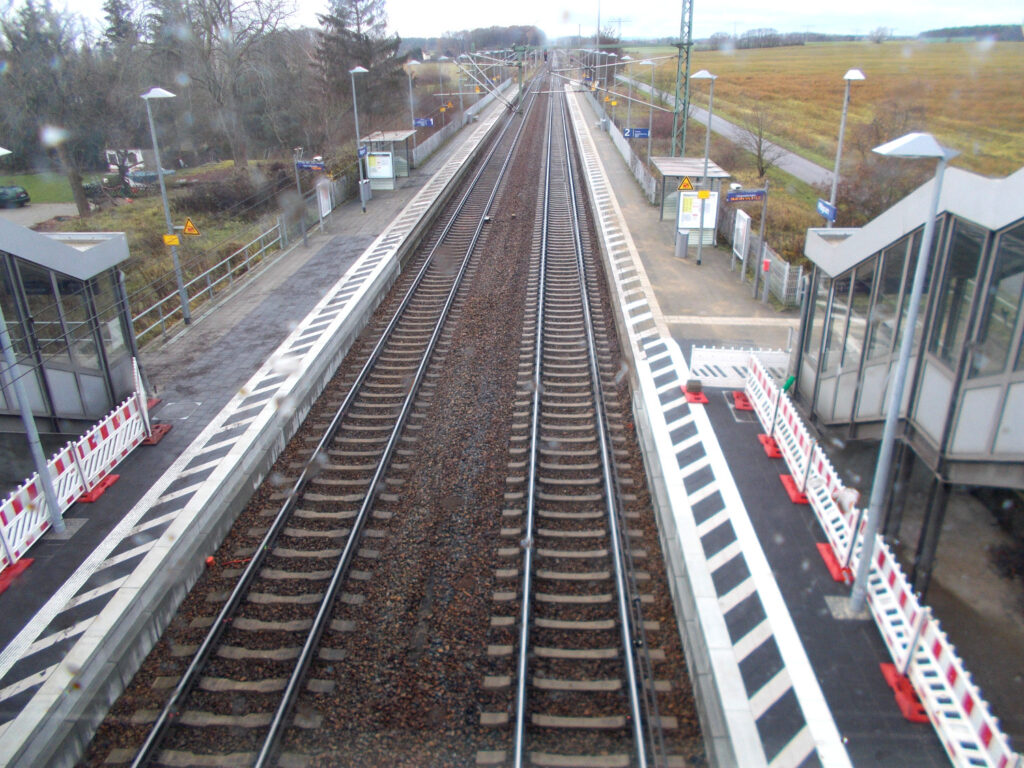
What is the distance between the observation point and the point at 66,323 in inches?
422

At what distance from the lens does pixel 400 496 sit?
9.65 metres

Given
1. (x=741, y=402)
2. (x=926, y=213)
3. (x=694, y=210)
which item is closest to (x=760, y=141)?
(x=694, y=210)

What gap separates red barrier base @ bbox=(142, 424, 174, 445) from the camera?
434 inches

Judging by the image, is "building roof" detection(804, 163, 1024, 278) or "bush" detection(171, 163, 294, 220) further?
"bush" detection(171, 163, 294, 220)

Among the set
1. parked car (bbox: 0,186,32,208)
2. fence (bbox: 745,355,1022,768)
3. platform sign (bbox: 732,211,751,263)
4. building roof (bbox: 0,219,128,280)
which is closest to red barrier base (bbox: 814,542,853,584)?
fence (bbox: 745,355,1022,768)

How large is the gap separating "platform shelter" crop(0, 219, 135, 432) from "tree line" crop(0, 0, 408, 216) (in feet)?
61.1

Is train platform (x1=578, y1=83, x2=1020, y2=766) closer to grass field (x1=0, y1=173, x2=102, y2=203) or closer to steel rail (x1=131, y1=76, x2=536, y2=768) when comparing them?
steel rail (x1=131, y1=76, x2=536, y2=768)

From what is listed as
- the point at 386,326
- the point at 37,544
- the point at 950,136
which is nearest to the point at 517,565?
the point at 37,544

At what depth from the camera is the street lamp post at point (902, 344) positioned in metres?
5.84

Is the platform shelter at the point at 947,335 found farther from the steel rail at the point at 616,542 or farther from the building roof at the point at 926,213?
the steel rail at the point at 616,542

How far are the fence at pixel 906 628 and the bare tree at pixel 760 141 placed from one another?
71.5 feet

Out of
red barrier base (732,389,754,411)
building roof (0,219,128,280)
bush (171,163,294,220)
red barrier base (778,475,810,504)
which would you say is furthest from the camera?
bush (171,163,294,220)

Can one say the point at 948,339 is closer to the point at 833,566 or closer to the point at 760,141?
the point at 833,566

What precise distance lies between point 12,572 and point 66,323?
13.2ft
